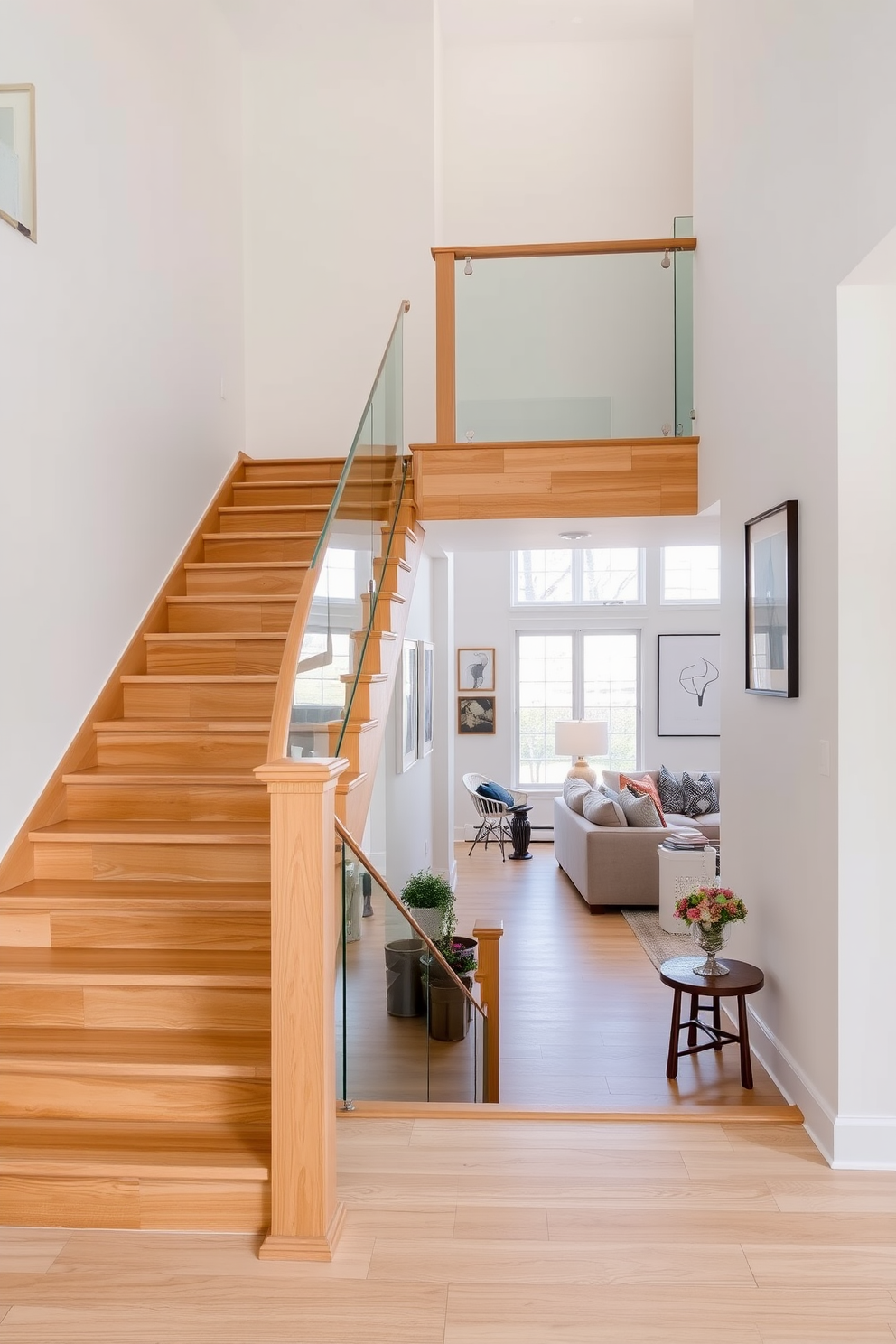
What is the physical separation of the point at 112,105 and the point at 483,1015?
14.0 feet

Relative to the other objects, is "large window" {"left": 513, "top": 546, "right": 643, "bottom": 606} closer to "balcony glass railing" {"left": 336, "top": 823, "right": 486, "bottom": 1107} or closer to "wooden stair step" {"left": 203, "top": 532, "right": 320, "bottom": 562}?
"wooden stair step" {"left": 203, "top": 532, "right": 320, "bottom": 562}

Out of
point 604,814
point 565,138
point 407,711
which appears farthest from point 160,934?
point 565,138

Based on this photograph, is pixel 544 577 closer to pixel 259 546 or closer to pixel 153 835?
pixel 259 546

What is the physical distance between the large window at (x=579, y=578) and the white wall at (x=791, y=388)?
668 centimetres

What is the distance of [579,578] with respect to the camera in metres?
11.3

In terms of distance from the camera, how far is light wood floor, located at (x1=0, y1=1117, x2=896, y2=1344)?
208 cm

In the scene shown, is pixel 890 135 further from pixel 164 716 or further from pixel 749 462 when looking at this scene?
pixel 164 716

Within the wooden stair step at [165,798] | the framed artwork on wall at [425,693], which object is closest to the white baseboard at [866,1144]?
the wooden stair step at [165,798]

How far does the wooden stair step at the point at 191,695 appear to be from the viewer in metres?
4.19

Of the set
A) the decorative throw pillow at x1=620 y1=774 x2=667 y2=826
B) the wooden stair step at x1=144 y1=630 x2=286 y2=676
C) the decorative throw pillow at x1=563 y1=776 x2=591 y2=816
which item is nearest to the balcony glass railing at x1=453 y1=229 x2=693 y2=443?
the wooden stair step at x1=144 y1=630 x2=286 y2=676

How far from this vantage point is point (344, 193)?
656 cm

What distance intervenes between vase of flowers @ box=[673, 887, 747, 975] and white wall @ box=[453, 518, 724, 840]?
285 inches

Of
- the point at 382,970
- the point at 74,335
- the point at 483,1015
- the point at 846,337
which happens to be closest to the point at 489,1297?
the point at 382,970

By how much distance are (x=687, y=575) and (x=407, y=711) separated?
17.9 feet
